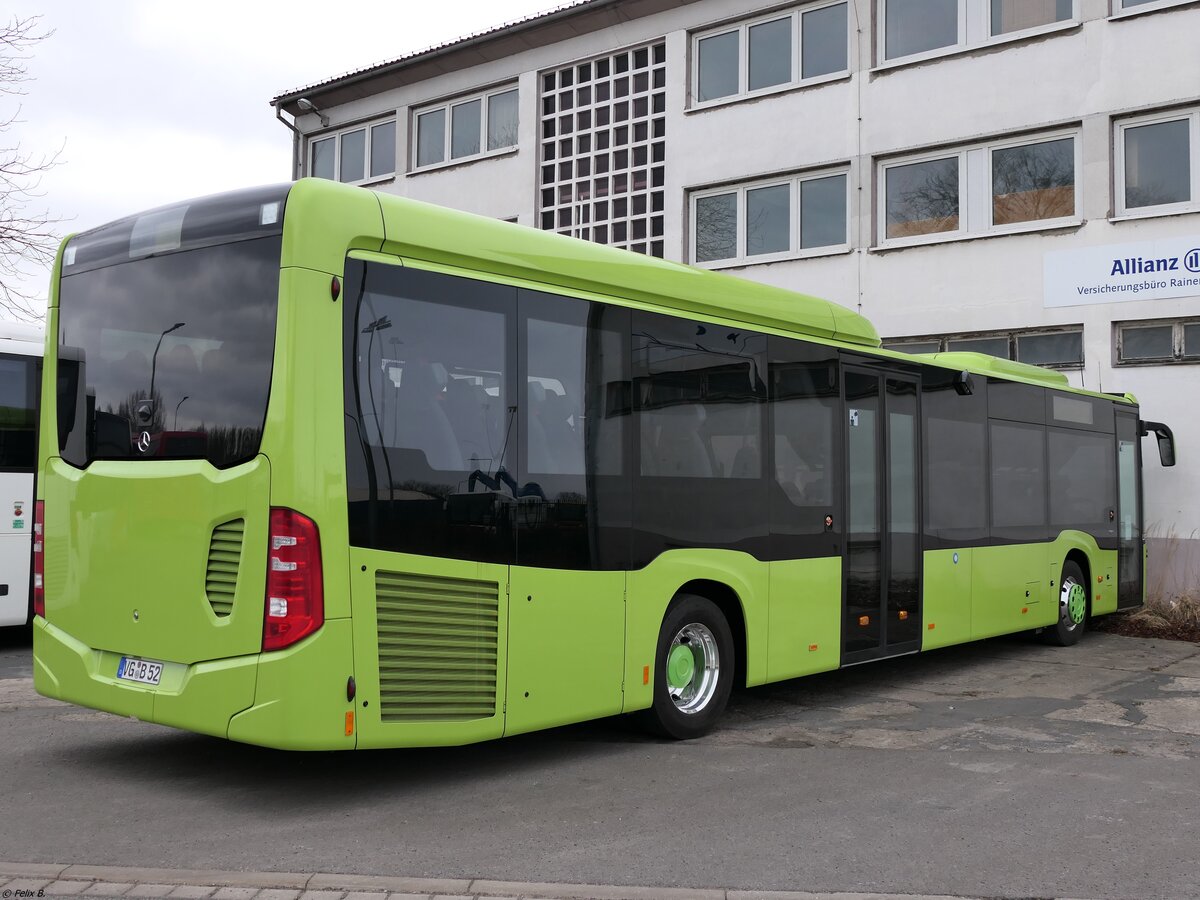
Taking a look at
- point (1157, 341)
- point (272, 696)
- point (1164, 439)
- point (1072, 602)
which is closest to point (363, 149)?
point (1157, 341)

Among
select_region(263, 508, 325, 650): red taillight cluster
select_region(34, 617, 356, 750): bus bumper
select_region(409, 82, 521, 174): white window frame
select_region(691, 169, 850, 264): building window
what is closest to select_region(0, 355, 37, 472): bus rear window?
select_region(34, 617, 356, 750): bus bumper

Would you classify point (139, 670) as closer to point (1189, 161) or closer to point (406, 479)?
point (406, 479)

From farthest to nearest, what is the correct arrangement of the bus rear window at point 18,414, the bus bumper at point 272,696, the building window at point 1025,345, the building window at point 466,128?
the building window at point 466,128 < the building window at point 1025,345 < the bus rear window at point 18,414 < the bus bumper at point 272,696

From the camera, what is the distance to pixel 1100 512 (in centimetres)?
1395

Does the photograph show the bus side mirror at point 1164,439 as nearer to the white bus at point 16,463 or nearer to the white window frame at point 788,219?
the white window frame at point 788,219

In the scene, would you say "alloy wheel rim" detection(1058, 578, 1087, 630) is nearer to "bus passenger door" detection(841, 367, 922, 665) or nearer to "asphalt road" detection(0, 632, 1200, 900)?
"bus passenger door" detection(841, 367, 922, 665)

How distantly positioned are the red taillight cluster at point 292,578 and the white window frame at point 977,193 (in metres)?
14.4

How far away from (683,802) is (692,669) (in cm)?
186

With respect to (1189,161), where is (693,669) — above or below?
below

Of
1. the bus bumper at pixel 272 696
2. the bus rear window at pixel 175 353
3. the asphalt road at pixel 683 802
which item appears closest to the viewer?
the asphalt road at pixel 683 802

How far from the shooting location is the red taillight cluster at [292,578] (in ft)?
18.6

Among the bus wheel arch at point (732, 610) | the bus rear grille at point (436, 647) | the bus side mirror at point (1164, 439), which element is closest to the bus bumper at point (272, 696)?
the bus rear grille at point (436, 647)

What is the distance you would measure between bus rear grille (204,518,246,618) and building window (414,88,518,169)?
18.5m

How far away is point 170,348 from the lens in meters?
6.25
